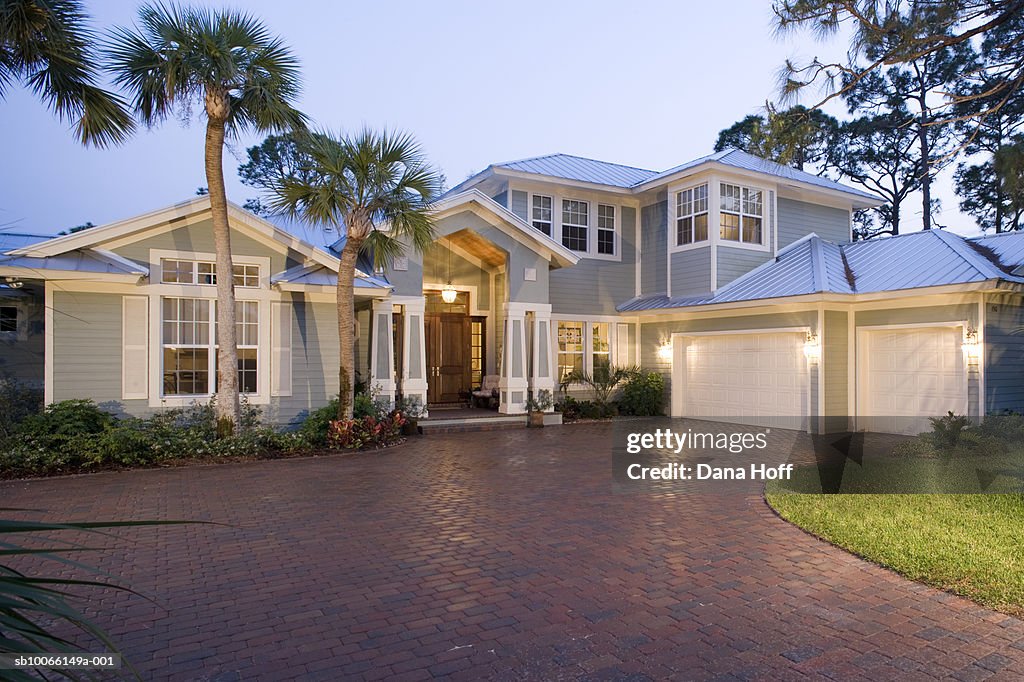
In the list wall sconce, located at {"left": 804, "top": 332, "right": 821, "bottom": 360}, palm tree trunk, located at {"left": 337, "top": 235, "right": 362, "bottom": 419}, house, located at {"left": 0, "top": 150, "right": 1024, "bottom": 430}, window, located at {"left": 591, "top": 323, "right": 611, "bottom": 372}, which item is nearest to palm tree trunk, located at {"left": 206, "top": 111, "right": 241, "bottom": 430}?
house, located at {"left": 0, "top": 150, "right": 1024, "bottom": 430}

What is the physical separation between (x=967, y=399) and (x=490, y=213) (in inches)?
404

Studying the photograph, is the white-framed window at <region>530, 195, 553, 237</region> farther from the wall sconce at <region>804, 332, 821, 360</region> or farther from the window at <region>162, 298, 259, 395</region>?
the window at <region>162, 298, 259, 395</region>

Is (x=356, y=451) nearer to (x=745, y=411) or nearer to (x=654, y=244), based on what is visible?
(x=745, y=411)

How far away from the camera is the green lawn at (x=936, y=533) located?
5.09m

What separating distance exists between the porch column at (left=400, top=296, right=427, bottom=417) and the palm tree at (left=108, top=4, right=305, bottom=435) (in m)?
3.95

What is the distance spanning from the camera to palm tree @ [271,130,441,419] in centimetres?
1155

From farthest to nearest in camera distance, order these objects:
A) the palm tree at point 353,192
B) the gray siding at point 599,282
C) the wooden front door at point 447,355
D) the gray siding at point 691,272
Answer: the gray siding at point 599,282 < the wooden front door at point 447,355 < the gray siding at point 691,272 < the palm tree at point 353,192

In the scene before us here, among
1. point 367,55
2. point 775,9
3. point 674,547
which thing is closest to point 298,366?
point 674,547

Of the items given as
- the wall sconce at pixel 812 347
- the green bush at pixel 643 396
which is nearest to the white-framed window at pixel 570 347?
the green bush at pixel 643 396

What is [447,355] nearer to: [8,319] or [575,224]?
[575,224]

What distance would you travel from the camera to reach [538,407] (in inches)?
631

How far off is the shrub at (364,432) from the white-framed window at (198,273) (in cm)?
330

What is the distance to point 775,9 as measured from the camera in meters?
7.14

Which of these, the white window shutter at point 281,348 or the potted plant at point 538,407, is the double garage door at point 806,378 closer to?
the potted plant at point 538,407
